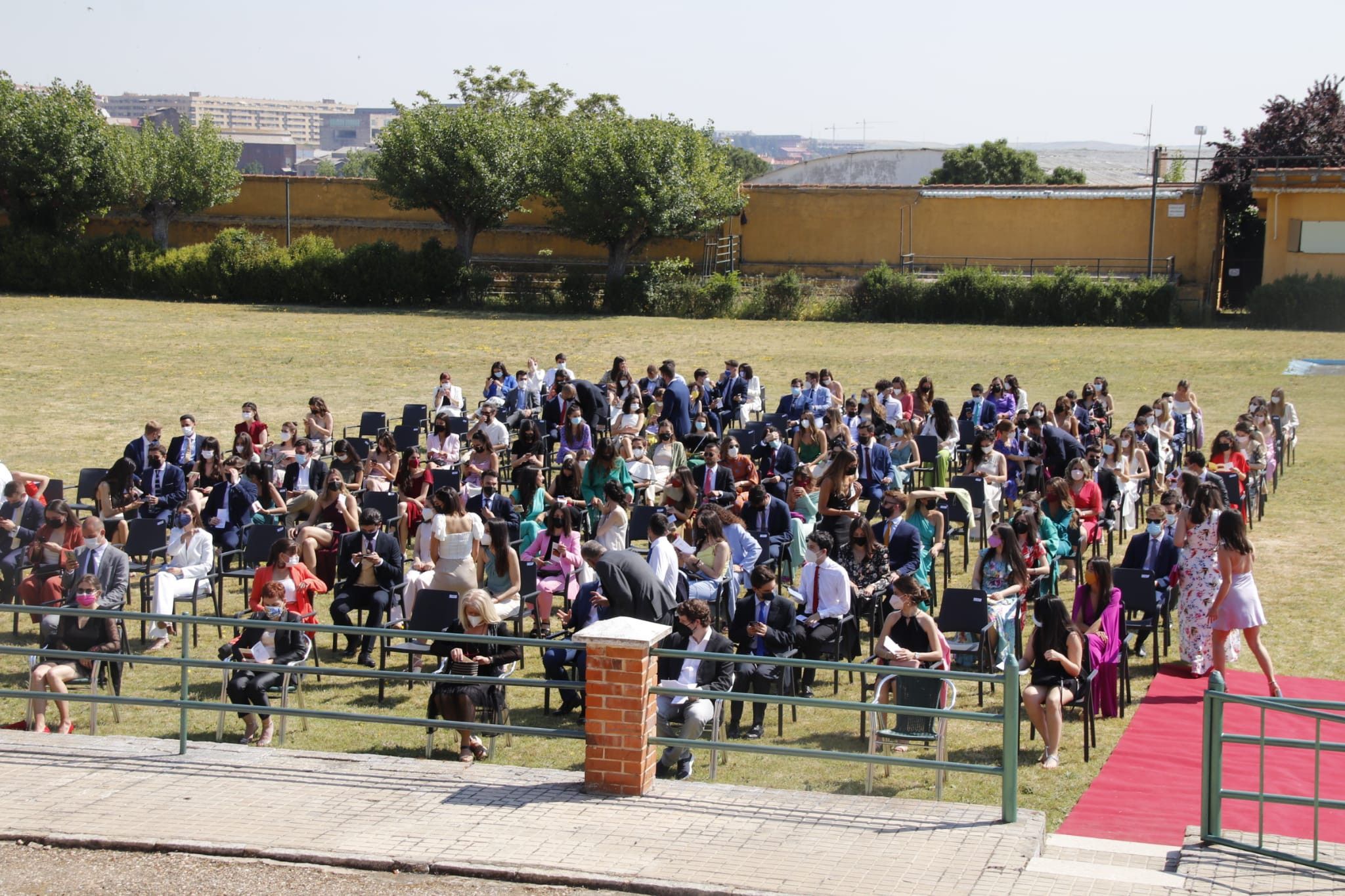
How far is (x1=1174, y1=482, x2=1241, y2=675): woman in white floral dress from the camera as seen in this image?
1047cm

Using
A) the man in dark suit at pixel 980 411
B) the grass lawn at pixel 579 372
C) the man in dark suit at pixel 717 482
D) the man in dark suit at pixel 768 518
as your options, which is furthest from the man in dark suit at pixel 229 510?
the man in dark suit at pixel 980 411

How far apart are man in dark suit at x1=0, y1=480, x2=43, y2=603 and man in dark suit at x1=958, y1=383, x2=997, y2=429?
11.4 meters

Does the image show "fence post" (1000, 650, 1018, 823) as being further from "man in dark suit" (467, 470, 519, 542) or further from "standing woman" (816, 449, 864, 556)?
"man in dark suit" (467, 470, 519, 542)

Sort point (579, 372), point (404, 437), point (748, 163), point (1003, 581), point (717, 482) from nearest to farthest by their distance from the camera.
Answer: point (1003, 581) → point (717, 482) → point (404, 437) → point (579, 372) → point (748, 163)

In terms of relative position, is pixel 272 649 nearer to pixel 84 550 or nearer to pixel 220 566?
pixel 84 550

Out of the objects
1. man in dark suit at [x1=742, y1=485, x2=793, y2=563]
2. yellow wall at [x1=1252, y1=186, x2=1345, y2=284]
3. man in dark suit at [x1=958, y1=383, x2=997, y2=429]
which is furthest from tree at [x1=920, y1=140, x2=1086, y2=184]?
man in dark suit at [x1=742, y1=485, x2=793, y2=563]

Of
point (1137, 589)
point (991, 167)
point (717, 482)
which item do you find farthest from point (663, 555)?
point (991, 167)

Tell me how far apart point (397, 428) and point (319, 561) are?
5932 mm

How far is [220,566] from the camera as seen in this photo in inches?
484

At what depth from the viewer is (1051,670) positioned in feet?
29.1

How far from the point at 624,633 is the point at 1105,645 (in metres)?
3.71

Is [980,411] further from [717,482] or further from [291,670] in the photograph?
[291,670]

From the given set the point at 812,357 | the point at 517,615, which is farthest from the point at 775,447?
the point at 812,357

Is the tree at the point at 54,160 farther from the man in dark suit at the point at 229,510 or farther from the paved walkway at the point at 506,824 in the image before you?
the paved walkway at the point at 506,824
